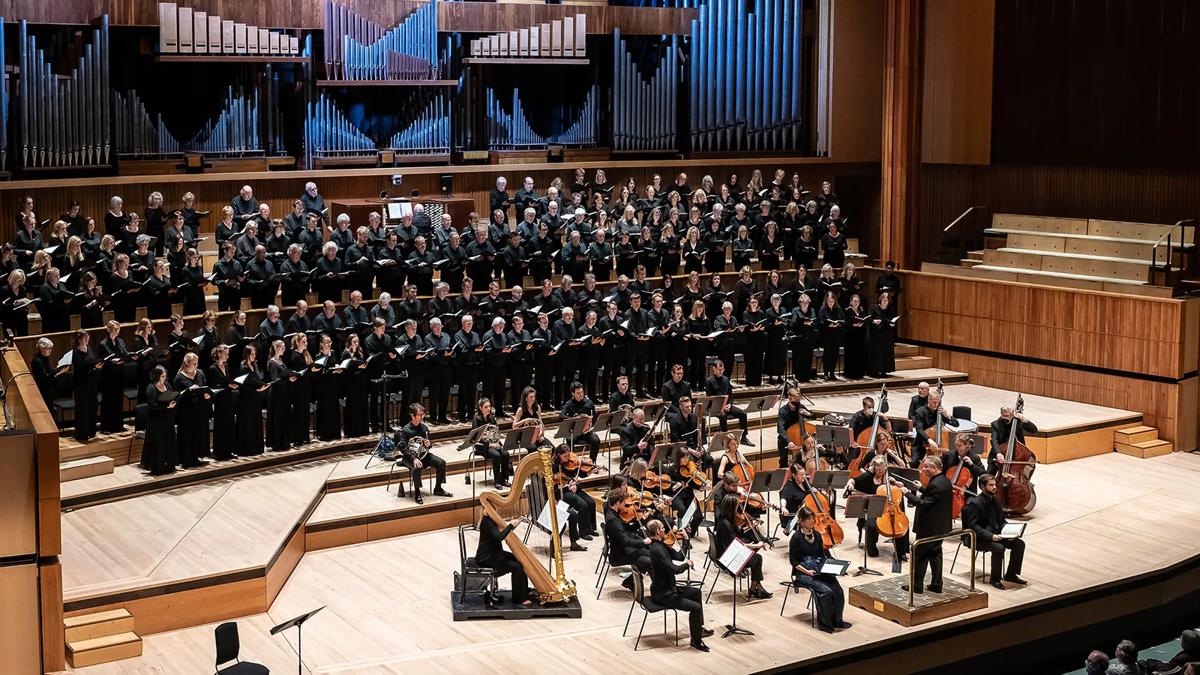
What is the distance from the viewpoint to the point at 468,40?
1427cm

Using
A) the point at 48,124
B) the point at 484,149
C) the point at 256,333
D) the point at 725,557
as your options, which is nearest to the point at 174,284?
the point at 256,333

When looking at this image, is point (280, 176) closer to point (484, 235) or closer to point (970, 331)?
point (484, 235)

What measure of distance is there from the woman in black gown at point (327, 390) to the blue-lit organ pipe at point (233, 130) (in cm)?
267

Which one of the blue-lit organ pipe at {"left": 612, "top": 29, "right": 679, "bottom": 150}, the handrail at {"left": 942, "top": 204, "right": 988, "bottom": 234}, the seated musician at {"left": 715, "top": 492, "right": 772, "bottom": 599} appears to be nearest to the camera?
the seated musician at {"left": 715, "top": 492, "right": 772, "bottom": 599}

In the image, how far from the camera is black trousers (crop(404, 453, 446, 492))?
33.6ft

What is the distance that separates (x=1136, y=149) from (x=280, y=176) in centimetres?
827

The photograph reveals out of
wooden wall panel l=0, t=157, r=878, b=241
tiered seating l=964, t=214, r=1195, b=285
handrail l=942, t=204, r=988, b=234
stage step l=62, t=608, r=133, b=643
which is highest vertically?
wooden wall panel l=0, t=157, r=878, b=241

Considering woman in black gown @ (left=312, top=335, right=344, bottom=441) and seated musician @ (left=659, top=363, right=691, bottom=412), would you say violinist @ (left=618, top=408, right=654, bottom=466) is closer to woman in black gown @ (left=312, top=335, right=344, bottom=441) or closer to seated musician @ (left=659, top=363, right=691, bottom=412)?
seated musician @ (left=659, top=363, right=691, bottom=412)

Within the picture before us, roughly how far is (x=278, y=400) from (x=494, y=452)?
1712 millimetres

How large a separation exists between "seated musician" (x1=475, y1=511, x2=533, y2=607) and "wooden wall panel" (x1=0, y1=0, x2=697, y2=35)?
6.23 m

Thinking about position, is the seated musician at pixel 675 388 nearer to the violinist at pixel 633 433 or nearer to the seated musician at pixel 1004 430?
the violinist at pixel 633 433

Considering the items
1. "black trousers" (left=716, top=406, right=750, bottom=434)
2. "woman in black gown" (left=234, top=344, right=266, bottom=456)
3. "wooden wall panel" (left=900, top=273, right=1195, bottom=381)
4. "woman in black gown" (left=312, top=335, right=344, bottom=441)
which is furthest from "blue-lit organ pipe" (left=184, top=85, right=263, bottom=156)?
"wooden wall panel" (left=900, top=273, right=1195, bottom=381)

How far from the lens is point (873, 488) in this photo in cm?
969

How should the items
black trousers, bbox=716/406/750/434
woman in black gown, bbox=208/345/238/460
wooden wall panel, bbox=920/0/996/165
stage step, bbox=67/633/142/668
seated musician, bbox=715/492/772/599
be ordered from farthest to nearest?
wooden wall panel, bbox=920/0/996/165 < black trousers, bbox=716/406/750/434 < woman in black gown, bbox=208/345/238/460 < seated musician, bbox=715/492/772/599 < stage step, bbox=67/633/142/668
